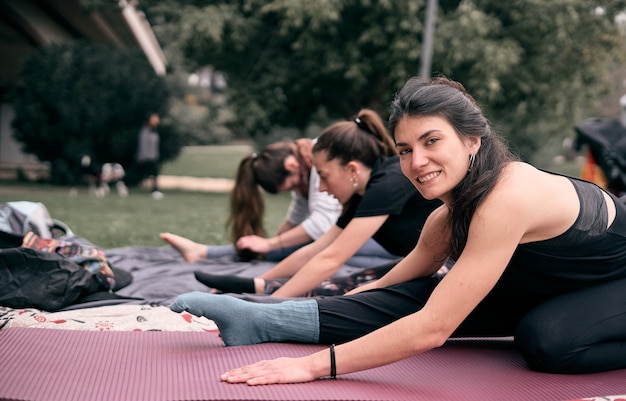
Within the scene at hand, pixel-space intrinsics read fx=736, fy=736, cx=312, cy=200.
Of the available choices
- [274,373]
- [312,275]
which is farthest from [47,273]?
[274,373]

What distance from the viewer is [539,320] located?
299 cm

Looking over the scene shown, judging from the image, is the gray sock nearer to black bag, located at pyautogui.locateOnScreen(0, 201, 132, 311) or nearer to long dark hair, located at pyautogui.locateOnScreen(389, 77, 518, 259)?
long dark hair, located at pyautogui.locateOnScreen(389, 77, 518, 259)

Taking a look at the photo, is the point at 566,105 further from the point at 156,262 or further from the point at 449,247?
the point at 449,247

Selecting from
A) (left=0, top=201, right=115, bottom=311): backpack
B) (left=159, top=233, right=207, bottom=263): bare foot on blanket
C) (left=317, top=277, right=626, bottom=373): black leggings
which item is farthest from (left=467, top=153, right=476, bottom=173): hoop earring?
(left=159, top=233, right=207, bottom=263): bare foot on blanket

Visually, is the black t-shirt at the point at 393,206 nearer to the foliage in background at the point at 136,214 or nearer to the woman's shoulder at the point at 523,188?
the woman's shoulder at the point at 523,188

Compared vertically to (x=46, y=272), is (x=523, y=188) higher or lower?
higher

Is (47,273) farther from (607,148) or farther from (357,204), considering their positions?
(607,148)

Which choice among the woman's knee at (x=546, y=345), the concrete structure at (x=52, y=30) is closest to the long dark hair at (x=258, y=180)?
the woman's knee at (x=546, y=345)

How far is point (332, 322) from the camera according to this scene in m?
3.20

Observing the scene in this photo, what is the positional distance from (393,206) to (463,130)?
1452 millimetres

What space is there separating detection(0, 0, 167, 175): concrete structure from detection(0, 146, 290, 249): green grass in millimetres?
4358

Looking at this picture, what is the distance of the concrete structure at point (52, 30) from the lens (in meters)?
19.0

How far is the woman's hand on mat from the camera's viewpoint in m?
2.67

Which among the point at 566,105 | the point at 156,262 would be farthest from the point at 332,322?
the point at 566,105
